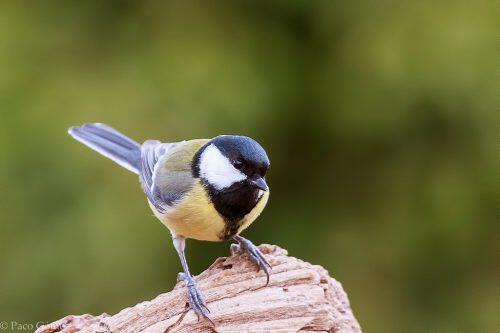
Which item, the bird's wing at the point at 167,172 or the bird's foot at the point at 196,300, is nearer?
the bird's foot at the point at 196,300

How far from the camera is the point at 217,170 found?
191 centimetres

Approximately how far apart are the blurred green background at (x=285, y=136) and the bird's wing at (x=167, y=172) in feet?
1.49

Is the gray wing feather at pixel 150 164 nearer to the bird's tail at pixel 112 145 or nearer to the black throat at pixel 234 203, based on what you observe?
the bird's tail at pixel 112 145

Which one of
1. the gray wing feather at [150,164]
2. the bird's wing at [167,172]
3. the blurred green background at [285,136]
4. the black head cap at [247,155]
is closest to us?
the black head cap at [247,155]

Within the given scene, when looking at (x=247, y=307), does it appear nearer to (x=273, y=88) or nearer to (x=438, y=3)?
(x=273, y=88)

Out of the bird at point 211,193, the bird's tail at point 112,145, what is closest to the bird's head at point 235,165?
the bird at point 211,193

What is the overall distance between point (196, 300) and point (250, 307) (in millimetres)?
136

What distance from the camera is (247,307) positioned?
1.72 meters

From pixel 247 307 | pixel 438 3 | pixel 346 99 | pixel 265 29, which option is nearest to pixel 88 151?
pixel 265 29

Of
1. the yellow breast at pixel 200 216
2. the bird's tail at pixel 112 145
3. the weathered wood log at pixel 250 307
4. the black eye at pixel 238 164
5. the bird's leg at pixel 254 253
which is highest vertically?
the bird's tail at pixel 112 145

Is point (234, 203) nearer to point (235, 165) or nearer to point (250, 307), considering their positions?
point (235, 165)

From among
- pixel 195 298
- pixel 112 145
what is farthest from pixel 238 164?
pixel 112 145

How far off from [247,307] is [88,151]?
1270 mm

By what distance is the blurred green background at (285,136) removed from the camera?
2.75 m
